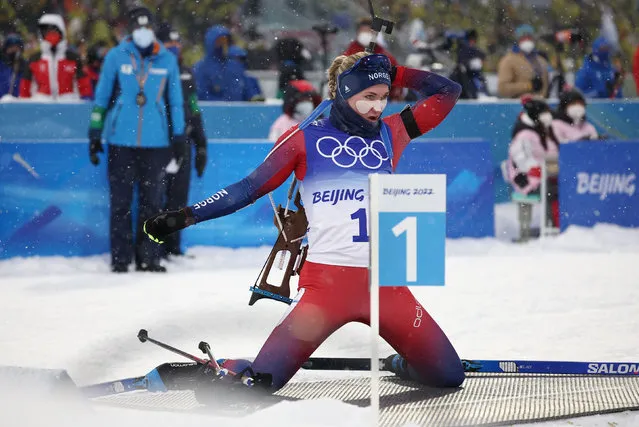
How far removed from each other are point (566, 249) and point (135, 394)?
6.53m

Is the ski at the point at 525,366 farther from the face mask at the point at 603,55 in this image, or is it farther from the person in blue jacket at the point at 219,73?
the face mask at the point at 603,55

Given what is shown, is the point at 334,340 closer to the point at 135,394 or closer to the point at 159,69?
the point at 135,394

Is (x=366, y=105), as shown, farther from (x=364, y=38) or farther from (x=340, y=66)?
(x=364, y=38)

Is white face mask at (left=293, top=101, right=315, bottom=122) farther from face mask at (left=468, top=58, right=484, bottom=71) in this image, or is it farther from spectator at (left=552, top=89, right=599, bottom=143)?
face mask at (left=468, top=58, right=484, bottom=71)

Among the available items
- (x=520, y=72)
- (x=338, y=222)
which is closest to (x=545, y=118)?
(x=520, y=72)

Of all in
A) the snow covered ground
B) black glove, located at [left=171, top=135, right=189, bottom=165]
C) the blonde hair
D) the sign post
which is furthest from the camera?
black glove, located at [left=171, top=135, right=189, bottom=165]

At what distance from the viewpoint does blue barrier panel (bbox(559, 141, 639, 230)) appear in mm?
11711

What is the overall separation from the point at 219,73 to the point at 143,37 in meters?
3.15

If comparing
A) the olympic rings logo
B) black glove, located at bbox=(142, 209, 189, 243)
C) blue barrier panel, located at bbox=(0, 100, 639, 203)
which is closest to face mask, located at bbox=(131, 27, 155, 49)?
blue barrier panel, located at bbox=(0, 100, 639, 203)

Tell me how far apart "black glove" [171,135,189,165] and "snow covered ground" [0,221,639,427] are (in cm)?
A: 93

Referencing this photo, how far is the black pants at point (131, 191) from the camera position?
965cm

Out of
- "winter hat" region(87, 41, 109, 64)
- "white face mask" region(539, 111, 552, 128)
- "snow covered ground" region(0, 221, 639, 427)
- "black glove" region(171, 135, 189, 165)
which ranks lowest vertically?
"snow covered ground" region(0, 221, 639, 427)

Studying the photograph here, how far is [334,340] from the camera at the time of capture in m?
7.06

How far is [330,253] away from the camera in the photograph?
16.8ft
